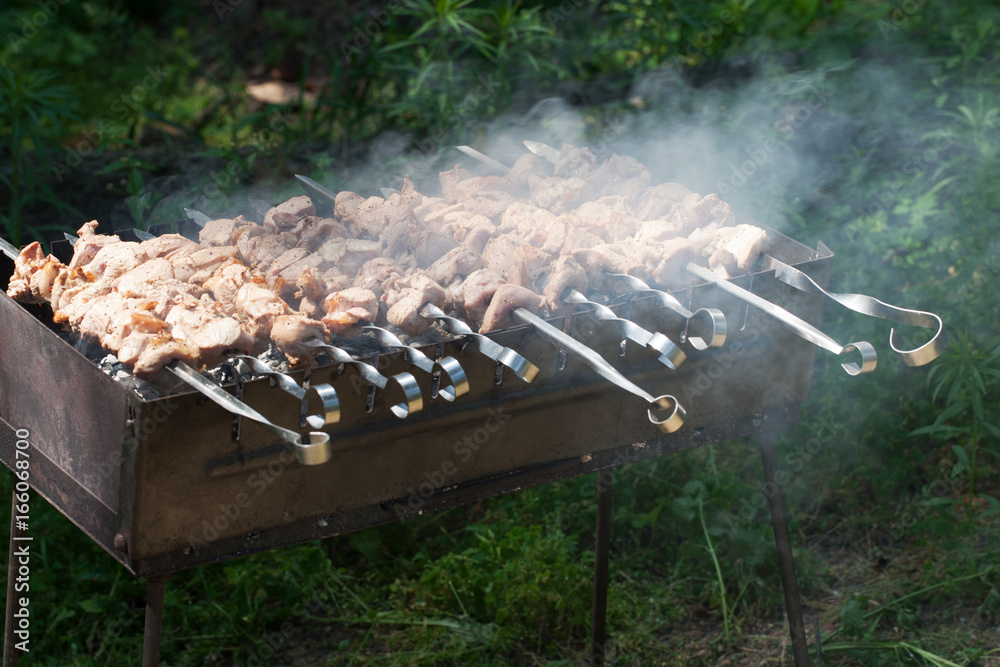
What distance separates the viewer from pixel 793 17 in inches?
296

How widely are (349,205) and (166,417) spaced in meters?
1.18

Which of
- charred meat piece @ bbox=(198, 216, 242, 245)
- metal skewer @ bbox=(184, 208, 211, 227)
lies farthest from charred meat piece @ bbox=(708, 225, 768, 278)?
metal skewer @ bbox=(184, 208, 211, 227)

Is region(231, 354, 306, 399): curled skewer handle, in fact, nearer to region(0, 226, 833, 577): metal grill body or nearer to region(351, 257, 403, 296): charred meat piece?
region(0, 226, 833, 577): metal grill body

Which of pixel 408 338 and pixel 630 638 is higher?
pixel 408 338

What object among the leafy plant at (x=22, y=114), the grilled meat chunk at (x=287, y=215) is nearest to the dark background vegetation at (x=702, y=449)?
the leafy plant at (x=22, y=114)

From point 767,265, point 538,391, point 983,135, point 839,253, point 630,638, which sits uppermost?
point 767,265

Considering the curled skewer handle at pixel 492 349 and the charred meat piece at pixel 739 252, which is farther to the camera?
the charred meat piece at pixel 739 252

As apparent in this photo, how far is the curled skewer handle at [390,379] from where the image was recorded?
79.8 inches

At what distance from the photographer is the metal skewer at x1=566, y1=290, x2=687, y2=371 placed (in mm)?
2117

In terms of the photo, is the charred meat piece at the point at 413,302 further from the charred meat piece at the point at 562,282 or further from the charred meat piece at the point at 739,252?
the charred meat piece at the point at 739,252

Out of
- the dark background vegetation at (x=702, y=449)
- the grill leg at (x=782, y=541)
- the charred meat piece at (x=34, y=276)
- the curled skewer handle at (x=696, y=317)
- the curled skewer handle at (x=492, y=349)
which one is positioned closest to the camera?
the curled skewer handle at (x=492, y=349)

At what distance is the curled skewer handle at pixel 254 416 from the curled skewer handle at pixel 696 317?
2.88 ft

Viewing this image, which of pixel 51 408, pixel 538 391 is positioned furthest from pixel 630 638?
pixel 51 408

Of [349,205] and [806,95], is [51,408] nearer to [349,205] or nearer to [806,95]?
[349,205]
